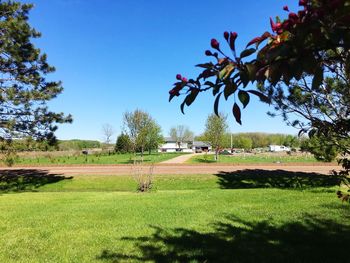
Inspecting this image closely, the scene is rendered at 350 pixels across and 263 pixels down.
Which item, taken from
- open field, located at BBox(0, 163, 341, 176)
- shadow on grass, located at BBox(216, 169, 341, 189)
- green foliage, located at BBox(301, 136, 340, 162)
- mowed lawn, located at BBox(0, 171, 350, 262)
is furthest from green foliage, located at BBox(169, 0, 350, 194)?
open field, located at BBox(0, 163, 341, 176)

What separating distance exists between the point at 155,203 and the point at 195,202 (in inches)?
44.5

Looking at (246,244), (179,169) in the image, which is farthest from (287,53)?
(179,169)

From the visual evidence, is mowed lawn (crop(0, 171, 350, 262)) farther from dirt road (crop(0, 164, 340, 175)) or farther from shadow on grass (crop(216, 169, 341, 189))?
dirt road (crop(0, 164, 340, 175))

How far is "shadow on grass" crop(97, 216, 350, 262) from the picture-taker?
16.8 ft

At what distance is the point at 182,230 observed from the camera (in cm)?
675

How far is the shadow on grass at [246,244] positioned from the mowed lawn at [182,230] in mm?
14

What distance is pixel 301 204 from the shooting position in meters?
9.89

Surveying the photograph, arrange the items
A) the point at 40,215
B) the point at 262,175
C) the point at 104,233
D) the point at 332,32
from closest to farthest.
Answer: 1. the point at 332,32
2. the point at 104,233
3. the point at 40,215
4. the point at 262,175

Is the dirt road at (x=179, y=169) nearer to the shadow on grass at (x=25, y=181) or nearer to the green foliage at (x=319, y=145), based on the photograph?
the shadow on grass at (x=25, y=181)

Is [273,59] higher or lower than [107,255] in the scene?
higher

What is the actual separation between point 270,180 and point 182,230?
13192 millimetres

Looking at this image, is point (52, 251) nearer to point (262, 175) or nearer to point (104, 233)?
point (104, 233)

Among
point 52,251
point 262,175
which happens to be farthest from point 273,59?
point 262,175

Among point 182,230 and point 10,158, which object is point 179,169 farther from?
point 182,230
